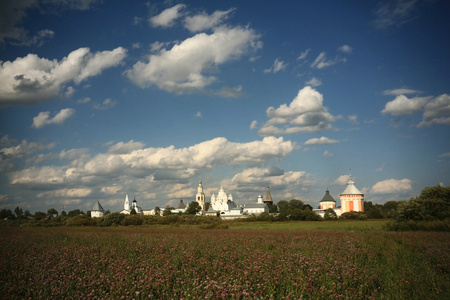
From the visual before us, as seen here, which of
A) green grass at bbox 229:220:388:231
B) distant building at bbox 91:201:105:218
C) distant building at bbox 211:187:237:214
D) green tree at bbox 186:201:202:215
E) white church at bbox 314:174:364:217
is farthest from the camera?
distant building at bbox 211:187:237:214

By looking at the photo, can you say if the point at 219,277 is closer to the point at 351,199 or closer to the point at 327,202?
the point at 351,199

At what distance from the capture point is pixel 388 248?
569 inches

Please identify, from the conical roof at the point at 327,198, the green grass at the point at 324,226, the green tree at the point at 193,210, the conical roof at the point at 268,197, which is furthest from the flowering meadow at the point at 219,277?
the conical roof at the point at 268,197

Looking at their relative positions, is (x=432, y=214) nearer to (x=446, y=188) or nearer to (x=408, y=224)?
(x=446, y=188)

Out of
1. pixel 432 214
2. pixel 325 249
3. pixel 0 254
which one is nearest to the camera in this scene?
pixel 0 254

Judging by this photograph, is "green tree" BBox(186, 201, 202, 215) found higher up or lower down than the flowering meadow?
lower down

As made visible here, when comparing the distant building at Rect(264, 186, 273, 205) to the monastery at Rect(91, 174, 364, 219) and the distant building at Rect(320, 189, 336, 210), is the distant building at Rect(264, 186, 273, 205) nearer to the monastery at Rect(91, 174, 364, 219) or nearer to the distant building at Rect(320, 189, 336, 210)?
the monastery at Rect(91, 174, 364, 219)

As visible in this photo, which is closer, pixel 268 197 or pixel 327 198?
pixel 327 198

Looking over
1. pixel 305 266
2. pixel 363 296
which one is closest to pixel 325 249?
pixel 305 266

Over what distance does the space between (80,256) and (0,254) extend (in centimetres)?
317

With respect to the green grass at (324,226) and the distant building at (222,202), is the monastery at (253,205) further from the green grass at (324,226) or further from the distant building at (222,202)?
the green grass at (324,226)

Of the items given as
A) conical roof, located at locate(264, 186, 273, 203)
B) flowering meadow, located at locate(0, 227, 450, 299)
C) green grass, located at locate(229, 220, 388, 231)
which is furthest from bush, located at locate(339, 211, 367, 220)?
conical roof, located at locate(264, 186, 273, 203)

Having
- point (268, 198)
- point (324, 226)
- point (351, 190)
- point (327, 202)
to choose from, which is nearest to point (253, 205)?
point (268, 198)

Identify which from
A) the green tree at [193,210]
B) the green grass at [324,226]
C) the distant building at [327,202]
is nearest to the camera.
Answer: the green grass at [324,226]
